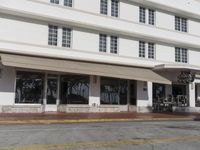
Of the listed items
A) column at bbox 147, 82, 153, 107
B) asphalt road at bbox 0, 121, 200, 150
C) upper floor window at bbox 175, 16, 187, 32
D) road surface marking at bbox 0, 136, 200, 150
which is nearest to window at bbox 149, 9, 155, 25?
upper floor window at bbox 175, 16, 187, 32

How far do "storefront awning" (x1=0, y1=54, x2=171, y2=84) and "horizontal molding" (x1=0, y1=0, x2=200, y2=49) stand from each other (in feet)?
10.4

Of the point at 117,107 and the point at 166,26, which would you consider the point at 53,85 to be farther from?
the point at 166,26

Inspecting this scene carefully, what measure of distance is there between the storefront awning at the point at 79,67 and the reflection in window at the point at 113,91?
5.04 feet

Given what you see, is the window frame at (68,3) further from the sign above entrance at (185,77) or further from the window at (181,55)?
the sign above entrance at (185,77)

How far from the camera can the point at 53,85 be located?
22391mm

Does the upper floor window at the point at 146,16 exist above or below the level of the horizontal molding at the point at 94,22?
above

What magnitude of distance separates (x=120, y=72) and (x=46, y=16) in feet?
22.8

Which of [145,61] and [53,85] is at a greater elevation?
[145,61]

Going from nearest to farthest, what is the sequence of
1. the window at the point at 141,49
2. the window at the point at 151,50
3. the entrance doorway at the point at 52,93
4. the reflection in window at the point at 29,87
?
the reflection in window at the point at 29,87, the entrance doorway at the point at 52,93, the window at the point at 141,49, the window at the point at 151,50

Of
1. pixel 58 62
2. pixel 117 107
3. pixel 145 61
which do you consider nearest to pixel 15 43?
pixel 58 62

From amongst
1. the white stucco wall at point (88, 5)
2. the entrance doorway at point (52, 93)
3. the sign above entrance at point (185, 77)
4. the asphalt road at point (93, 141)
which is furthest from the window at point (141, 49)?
the asphalt road at point (93, 141)

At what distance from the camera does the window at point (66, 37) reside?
904 inches

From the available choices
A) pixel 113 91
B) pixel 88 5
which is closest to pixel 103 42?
pixel 88 5

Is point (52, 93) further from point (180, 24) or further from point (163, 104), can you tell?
point (180, 24)
